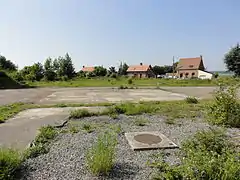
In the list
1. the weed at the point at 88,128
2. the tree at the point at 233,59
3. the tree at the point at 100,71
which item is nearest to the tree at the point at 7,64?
the tree at the point at 100,71

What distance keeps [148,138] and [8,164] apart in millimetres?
3009

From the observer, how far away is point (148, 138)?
5176mm

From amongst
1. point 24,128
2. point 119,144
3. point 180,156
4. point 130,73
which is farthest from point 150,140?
point 130,73

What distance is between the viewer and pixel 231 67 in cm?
3709

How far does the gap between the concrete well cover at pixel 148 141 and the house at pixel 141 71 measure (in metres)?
70.5

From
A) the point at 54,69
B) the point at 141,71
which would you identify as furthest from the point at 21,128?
the point at 141,71

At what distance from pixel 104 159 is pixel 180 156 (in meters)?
1.52

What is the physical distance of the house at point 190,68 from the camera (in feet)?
211

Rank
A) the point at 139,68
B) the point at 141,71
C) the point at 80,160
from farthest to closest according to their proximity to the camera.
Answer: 1. the point at 139,68
2. the point at 141,71
3. the point at 80,160

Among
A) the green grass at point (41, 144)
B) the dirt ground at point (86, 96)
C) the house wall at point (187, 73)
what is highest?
the house wall at point (187, 73)

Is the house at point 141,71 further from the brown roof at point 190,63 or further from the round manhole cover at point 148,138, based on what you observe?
the round manhole cover at point 148,138

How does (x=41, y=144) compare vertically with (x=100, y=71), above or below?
below

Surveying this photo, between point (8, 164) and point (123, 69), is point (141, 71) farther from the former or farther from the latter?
point (8, 164)

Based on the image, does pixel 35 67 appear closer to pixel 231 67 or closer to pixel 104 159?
pixel 231 67
